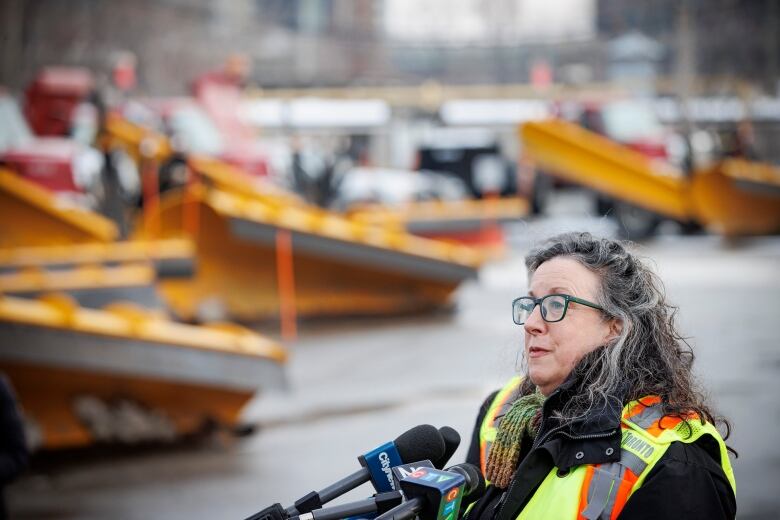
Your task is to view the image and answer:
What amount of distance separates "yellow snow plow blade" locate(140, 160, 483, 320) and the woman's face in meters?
6.86

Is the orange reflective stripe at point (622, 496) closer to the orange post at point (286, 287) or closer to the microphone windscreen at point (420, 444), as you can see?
the microphone windscreen at point (420, 444)

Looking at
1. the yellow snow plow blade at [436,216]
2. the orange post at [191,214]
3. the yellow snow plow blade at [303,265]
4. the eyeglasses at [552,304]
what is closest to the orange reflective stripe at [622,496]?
the eyeglasses at [552,304]

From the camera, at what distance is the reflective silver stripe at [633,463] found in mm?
2117

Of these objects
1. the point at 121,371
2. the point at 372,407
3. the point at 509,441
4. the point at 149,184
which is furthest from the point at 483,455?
the point at 149,184

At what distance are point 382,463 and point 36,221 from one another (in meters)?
8.03

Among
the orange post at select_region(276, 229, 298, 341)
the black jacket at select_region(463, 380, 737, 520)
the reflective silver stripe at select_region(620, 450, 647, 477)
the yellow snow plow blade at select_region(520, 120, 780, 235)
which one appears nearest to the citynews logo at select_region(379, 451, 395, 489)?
the black jacket at select_region(463, 380, 737, 520)

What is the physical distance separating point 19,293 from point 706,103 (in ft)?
85.3

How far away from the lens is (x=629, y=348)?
2.34 m

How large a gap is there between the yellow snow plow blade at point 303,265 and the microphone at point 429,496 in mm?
7109

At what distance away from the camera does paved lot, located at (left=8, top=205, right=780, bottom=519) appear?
543 cm

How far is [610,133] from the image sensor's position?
63.4ft

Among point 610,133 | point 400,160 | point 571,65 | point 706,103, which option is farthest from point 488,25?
point 610,133

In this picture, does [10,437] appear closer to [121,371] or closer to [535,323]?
[121,371]

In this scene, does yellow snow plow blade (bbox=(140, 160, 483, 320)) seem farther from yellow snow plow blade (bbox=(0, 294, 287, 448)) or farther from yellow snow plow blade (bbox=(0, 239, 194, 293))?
yellow snow plow blade (bbox=(0, 294, 287, 448))
